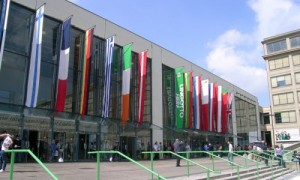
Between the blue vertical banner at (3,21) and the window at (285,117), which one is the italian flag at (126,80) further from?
the window at (285,117)

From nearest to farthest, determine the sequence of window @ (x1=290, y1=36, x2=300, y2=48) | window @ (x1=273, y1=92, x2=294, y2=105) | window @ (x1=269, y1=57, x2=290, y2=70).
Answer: window @ (x1=273, y1=92, x2=294, y2=105)
window @ (x1=290, y1=36, x2=300, y2=48)
window @ (x1=269, y1=57, x2=290, y2=70)

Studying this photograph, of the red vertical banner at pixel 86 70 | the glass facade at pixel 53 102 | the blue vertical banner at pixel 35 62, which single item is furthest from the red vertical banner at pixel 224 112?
the blue vertical banner at pixel 35 62

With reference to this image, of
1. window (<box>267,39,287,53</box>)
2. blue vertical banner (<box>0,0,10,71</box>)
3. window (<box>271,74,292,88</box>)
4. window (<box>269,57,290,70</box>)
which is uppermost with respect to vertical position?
window (<box>267,39,287,53</box>)

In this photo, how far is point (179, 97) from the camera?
34531 mm

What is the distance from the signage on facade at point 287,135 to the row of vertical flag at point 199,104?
30.2m

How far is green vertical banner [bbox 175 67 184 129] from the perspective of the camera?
33.8 metres

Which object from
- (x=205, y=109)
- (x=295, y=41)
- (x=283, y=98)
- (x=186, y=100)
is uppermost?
(x=295, y=41)

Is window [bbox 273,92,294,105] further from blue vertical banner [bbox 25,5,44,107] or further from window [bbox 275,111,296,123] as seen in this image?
A: blue vertical banner [bbox 25,5,44,107]

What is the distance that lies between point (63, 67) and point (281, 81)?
6020cm

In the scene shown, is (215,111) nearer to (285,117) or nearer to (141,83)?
(141,83)

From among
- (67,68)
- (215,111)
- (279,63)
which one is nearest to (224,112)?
(215,111)

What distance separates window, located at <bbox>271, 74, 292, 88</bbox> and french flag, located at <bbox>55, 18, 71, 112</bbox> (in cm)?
5918

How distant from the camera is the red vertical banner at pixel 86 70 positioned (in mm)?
23562

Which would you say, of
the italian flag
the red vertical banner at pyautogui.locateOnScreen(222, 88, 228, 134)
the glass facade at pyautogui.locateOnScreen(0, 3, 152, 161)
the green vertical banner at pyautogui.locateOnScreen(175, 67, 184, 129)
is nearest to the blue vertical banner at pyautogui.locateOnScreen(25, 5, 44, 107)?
the glass facade at pyautogui.locateOnScreen(0, 3, 152, 161)
